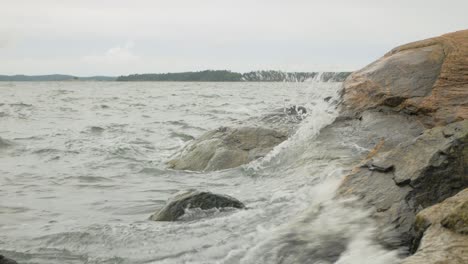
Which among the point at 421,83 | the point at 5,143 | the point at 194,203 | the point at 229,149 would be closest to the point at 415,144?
the point at 194,203

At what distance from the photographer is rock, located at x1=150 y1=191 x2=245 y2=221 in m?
5.81

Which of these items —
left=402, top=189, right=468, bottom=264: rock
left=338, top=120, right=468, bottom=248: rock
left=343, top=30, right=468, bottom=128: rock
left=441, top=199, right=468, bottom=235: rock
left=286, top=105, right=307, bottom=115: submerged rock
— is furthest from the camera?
left=286, top=105, right=307, bottom=115: submerged rock

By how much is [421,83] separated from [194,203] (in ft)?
12.4

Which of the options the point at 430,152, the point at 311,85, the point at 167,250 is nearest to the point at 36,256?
the point at 167,250

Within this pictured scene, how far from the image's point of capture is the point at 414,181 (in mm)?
4301

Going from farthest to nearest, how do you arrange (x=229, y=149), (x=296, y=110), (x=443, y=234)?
1. (x=296, y=110)
2. (x=229, y=149)
3. (x=443, y=234)

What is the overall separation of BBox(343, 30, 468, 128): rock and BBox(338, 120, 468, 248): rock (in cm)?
228

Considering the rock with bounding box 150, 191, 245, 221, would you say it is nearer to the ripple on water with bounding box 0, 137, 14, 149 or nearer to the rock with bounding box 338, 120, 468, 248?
the rock with bounding box 338, 120, 468, 248

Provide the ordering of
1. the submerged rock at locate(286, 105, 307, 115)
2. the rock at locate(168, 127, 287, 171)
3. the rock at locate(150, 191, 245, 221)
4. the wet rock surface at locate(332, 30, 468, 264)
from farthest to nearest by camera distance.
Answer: the submerged rock at locate(286, 105, 307, 115), the rock at locate(168, 127, 287, 171), the rock at locate(150, 191, 245, 221), the wet rock surface at locate(332, 30, 468, 264)

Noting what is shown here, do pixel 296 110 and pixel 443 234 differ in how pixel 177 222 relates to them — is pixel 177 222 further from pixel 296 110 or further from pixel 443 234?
pixel 296 110

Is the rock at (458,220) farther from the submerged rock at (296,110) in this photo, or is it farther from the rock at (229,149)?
the submerged rock at (296,110)

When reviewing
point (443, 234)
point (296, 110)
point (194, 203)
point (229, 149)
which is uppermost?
point (296, 110)

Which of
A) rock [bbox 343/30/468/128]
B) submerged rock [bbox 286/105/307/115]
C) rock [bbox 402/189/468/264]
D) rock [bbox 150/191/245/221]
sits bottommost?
rock [bbox 150/191/245/221]

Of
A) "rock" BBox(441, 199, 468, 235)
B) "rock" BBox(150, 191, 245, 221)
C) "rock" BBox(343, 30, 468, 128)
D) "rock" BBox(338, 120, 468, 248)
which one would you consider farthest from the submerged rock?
"rock" BBox(441, 199, 468, 235)
